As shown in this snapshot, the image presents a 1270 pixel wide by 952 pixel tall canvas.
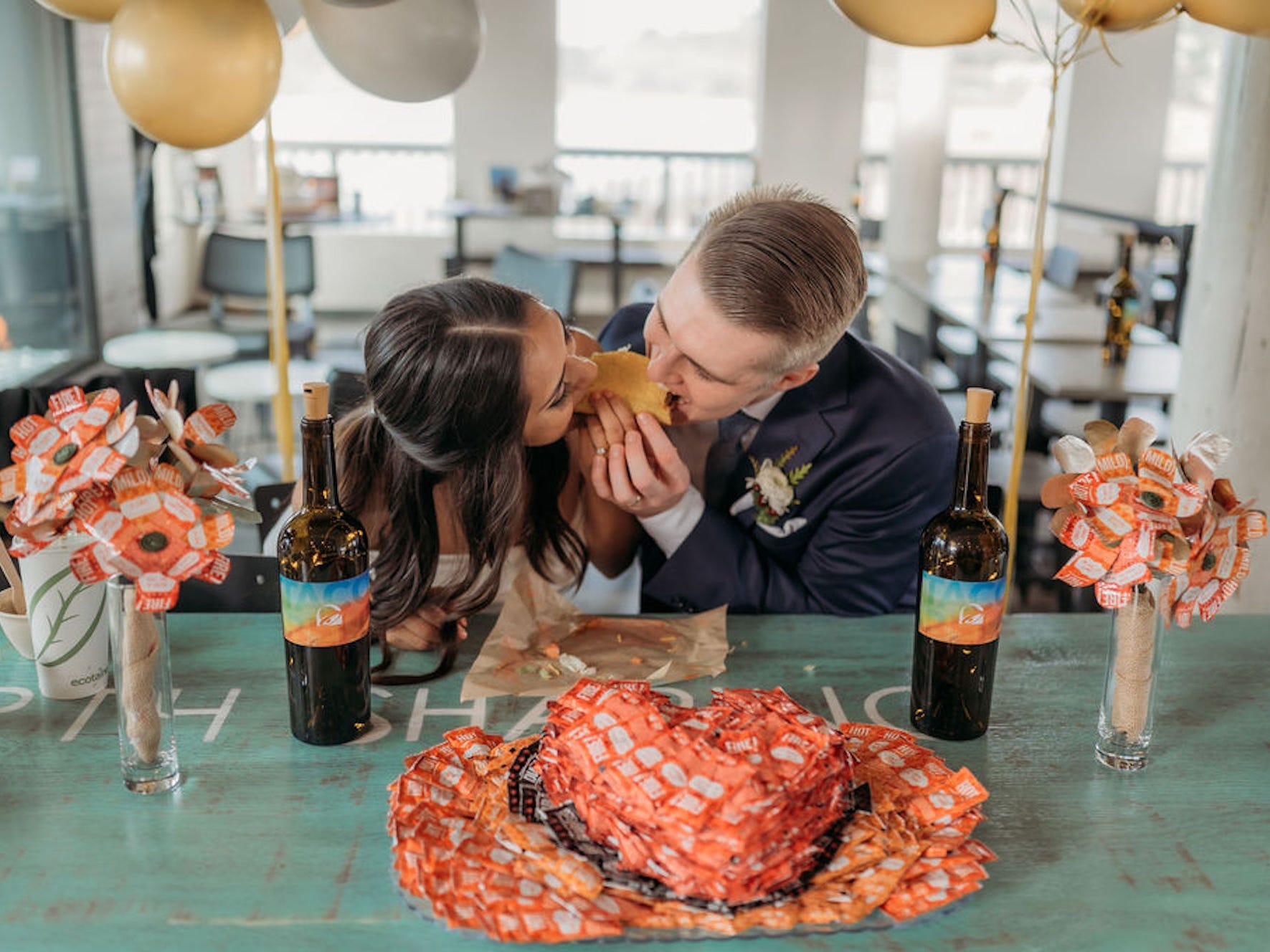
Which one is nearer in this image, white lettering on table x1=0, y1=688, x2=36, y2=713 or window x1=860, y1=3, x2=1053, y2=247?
white lettering on table x1=0, y1=688, x2=36, y2=713

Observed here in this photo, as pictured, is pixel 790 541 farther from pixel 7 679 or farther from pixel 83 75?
pixel 83 75

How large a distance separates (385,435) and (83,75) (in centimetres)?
366

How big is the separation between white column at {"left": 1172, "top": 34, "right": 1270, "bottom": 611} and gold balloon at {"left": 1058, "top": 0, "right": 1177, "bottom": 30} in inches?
28.5

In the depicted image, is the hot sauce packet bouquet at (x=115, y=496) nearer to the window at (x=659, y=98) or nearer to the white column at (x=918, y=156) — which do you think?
the white column at (x=918, y=156)

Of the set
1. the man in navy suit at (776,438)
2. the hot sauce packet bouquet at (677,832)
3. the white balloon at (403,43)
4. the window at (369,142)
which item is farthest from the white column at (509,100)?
the hot sauce packet bouquet at (677,832)

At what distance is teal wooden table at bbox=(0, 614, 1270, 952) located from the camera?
3.35ft

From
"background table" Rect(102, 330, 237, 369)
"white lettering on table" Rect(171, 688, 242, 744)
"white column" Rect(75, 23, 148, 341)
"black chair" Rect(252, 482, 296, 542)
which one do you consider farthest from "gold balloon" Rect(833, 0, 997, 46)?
"white column" Rect(75, 23, 148, 341)

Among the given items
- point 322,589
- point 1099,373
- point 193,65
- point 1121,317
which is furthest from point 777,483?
point 1121,317

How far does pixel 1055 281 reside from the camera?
563 centimetres

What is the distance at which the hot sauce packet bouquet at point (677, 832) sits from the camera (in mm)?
1011

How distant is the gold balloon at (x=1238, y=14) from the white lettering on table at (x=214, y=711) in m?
1.61

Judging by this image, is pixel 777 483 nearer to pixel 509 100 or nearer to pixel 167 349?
pixel 167 349

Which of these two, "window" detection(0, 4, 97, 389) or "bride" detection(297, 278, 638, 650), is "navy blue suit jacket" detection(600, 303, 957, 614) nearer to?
"bride" detection(297, 278, 638, 650)

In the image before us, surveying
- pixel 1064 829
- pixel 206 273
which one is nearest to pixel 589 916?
pixel 1064 829
